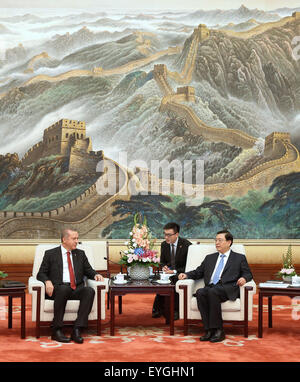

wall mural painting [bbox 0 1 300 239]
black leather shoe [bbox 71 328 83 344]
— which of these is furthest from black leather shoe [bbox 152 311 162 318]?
wall mural painting [bbox 0 1 300 239]

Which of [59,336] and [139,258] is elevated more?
[139,258]

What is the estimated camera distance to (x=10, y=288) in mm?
6219

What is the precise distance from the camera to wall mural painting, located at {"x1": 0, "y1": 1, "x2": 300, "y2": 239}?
35.4 feet

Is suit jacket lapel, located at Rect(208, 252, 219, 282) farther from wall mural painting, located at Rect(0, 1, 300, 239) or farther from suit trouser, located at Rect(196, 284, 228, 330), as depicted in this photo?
wall mural painting, located at Rect(0, 1, 300, 239)

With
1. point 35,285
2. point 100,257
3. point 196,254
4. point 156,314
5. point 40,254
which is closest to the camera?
point 35,285

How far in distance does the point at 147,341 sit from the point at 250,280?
1364 millimetres

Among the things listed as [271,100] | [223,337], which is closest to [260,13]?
[271,100]

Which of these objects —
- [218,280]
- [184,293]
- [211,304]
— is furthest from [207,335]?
[218,280]

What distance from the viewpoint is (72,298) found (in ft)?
21.0

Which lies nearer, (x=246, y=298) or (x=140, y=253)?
(x=246, y=298)

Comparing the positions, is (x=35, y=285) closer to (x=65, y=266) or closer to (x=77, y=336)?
(x=65, y=266)

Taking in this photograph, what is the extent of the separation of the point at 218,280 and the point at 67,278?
5.64 ft

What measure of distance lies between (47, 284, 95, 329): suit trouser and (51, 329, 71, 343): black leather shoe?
0.05 metres

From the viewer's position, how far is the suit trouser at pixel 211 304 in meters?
6.20
